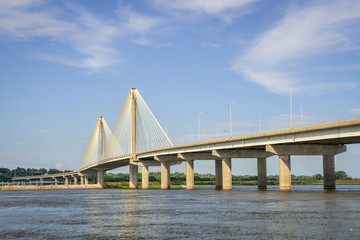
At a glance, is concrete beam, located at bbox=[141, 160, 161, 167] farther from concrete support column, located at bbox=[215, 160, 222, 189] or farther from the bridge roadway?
concrete support column, located at bbox=[215, 160, 222, 189]

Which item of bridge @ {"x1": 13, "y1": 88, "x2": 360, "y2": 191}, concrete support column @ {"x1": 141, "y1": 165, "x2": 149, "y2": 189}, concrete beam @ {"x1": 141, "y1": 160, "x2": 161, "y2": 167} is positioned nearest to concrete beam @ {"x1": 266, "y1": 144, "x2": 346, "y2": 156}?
bridge @ {"x1": 13, "y1": 88, "x2": 360, "y2": 191}

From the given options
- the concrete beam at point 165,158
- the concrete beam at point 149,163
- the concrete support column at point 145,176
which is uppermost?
the concrete beam at point 165,158

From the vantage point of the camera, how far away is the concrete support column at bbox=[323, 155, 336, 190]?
91600 millimetres

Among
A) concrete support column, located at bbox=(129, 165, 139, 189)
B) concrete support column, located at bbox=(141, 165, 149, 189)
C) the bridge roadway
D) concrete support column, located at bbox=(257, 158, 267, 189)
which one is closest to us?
the bridge roadway

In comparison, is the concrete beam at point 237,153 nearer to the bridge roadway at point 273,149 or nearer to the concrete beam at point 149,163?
the bridge roadway at point 273,149

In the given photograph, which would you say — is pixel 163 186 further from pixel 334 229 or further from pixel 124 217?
pixel 334 229

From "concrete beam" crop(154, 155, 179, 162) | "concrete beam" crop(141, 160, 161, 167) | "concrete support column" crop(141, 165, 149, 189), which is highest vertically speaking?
"concrete beam" crop(154, 155, 179, 162)

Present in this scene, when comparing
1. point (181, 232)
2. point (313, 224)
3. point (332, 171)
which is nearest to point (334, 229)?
point (313, 224)

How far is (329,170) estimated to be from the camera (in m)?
92.8

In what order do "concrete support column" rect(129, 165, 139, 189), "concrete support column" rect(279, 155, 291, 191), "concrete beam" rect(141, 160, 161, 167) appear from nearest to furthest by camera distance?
"concrete support column" rect(279, 155, 291, 191) < "concrete beam" rect(141, 160, 161, 167) < "concrete support column" rect(129, 165, 139, 189)

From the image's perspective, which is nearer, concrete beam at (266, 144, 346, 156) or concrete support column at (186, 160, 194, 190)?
concrete beam at (266, 144, 346, 156)

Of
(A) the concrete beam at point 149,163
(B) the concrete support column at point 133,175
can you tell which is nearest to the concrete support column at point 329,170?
(A) the concrete beam at point 149,163

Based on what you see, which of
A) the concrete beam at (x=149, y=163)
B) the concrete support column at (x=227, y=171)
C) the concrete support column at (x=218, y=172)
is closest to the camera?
the concrete support column at (x=227, y=171)

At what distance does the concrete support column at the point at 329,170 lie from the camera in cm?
9160
